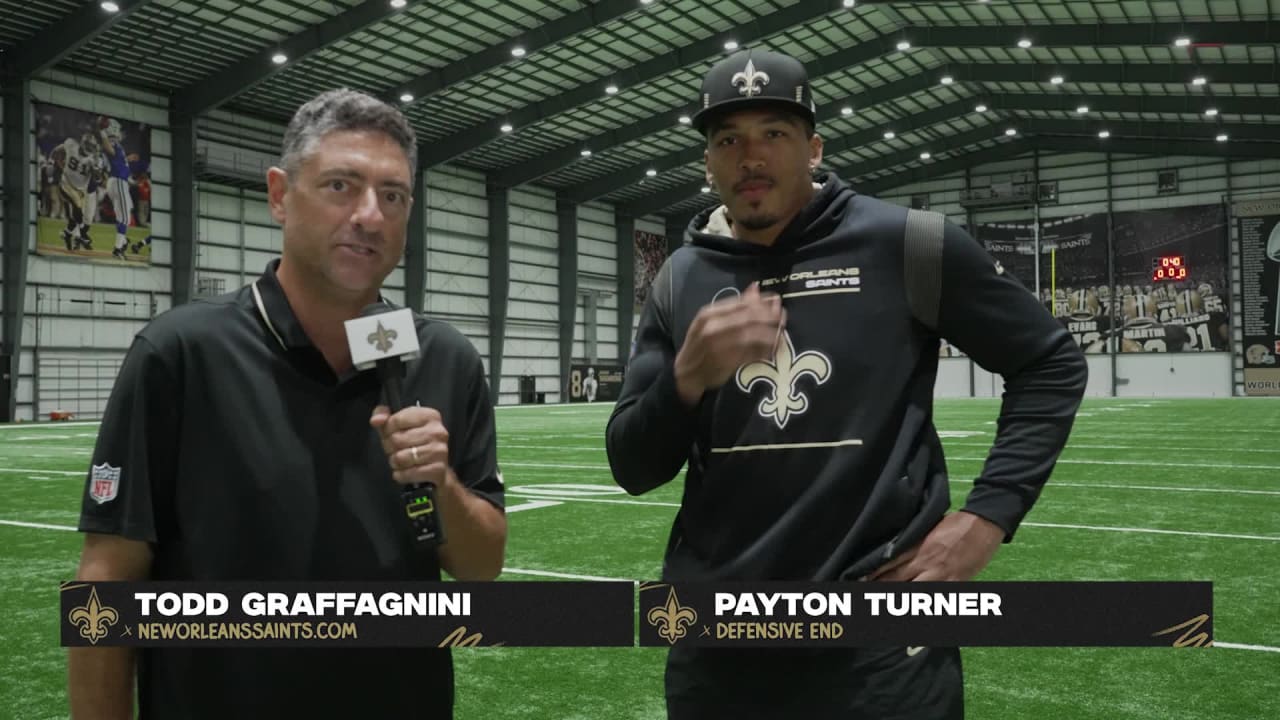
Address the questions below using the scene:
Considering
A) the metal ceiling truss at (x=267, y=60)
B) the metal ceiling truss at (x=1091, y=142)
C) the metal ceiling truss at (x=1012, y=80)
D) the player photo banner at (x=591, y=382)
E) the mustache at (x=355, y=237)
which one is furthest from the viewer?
the player photo banner at (x=591, y=382)

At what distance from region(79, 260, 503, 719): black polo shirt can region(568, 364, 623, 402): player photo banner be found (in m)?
42.4

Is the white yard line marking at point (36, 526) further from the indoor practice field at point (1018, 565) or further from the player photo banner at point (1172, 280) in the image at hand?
the player photo banner at point (1172, 280)

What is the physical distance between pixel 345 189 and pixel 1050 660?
416 cm

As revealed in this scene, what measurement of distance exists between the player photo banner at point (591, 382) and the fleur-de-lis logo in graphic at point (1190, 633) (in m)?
42.3

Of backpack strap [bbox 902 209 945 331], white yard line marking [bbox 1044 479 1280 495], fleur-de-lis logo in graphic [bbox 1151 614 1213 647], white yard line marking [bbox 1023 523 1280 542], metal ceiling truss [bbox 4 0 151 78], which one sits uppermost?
metal ceiling truss [bbox 4 0 151 78]

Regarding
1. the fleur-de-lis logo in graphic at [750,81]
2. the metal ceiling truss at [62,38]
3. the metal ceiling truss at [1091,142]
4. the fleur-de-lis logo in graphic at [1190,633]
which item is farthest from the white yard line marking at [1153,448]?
the metal ceiling truss at [1091,142]

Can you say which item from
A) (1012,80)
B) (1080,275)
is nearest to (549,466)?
(1012,80)

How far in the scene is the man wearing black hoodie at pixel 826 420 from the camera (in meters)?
2.25

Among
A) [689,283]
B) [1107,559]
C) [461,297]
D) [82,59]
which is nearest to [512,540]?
[1107,559]

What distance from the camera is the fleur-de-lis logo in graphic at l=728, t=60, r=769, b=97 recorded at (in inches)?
92.3

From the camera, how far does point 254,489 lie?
1.95m

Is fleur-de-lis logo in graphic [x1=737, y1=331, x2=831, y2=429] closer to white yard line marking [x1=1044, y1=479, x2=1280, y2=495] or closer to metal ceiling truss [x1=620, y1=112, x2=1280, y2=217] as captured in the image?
white yard line marking [x1=1044, y1=479, x2=1280, y2=495]

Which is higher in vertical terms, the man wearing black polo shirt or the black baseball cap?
the black baseball cap

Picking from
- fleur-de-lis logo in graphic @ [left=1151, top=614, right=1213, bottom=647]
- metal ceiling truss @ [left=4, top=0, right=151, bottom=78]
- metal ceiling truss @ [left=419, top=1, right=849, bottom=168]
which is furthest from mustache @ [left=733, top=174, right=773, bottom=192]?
metal ceiling truss @ [left=419, top=1, right=849, bottom=168]
